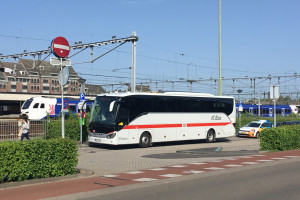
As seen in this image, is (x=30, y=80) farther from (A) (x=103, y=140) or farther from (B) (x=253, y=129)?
(A) (x=103, y=140)

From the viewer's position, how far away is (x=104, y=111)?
2145cm

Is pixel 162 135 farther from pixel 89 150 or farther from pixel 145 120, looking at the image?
pixel 89 150

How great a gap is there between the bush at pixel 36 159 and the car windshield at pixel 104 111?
9.72m

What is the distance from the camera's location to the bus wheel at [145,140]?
22.2 meters

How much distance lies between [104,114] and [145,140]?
294 cm

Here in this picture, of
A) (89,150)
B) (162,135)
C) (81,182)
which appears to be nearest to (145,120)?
(162,135)

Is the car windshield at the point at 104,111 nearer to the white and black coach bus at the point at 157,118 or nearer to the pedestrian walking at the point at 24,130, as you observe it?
the white and black coach bus at the point at 157,118

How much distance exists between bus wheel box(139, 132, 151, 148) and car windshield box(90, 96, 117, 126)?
7.54ft

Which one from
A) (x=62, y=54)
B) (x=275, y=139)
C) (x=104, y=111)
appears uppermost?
(x=62, y=54)

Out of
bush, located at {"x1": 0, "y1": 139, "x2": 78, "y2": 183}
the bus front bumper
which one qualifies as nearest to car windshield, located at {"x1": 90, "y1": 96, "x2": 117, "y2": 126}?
the bus front bumper

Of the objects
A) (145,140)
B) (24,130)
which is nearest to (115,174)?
(24,130)

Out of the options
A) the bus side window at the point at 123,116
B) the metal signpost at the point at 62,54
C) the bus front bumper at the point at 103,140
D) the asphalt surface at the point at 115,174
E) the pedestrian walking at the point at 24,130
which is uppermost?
the metal signpost at the point at 62,54

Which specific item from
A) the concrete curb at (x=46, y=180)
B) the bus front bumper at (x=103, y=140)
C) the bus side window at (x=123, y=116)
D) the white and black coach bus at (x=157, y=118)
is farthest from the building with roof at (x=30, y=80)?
the concrete curb at (x=46, y=180)

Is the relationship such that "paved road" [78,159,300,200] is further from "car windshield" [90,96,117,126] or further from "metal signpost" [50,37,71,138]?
"car windshield" [90,96,117,126]
